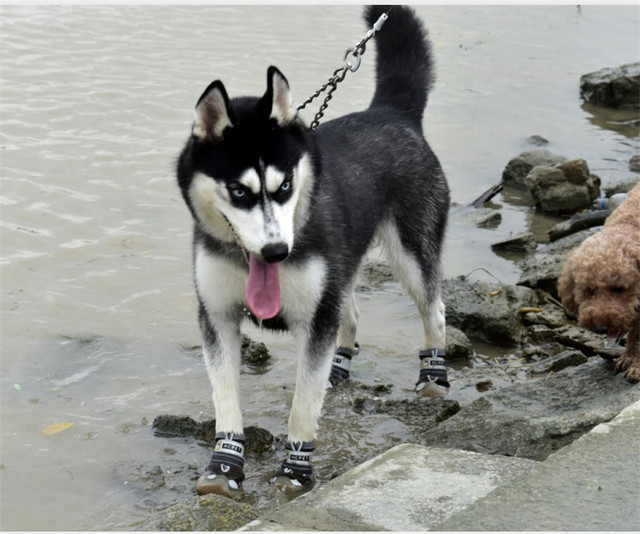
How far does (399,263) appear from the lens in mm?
5227

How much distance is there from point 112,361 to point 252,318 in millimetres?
1672

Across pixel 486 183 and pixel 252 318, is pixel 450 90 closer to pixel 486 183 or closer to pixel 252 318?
pixel 486 183

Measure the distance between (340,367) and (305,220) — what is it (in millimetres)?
1678

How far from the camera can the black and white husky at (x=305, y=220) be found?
12.0 feet

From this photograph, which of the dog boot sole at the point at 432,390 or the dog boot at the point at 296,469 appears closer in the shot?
the dog boot at the point at 296,469

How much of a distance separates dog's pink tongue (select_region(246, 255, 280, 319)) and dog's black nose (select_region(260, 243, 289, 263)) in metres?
0.31

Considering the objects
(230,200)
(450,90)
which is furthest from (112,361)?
(450,90)

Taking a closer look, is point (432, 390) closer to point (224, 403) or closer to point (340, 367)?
point (340, 367)

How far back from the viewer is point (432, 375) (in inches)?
209

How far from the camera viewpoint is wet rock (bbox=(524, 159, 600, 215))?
26.0ft

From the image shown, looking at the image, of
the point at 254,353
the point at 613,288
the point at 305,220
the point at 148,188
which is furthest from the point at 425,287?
the point at 148,188

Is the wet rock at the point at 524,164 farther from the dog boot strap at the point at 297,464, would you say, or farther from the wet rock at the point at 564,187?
the dog boot strap at the point at 297,464

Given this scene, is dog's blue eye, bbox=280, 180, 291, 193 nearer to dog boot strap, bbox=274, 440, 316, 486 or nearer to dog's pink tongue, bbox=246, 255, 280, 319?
dog's pink tongue, bbox=246, 255, 280, 319

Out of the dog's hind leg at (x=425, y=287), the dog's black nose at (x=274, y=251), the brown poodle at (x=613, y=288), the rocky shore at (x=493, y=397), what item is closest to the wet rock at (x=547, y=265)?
the rocky shore at (x=493, y=397)
